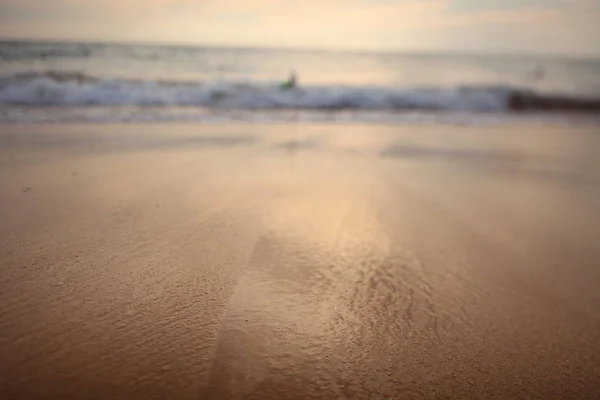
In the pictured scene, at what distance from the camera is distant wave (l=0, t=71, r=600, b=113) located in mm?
12086

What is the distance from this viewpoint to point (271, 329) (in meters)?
1.97

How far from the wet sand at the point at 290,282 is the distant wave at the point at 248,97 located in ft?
25.5

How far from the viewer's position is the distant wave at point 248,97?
476 inches

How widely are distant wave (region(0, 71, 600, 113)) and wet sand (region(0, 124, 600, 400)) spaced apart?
7.77 meters

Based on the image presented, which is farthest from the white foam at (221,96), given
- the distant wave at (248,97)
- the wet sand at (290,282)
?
the wet sand at (290,282)

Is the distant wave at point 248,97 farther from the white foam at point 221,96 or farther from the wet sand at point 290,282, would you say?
the wet sand at point 290,282

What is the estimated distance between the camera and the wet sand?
1.69 m

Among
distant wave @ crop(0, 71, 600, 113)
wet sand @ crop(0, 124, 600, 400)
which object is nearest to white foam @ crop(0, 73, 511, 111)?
distant wave @ crop(0, 71, 600, 113)

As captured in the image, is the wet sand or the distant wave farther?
the distant wave

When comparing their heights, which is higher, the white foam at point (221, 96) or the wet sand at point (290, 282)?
the white foam at point (221, 96)

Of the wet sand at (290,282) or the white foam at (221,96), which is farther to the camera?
the white foam at (221,96)

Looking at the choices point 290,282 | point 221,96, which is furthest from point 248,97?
point 290,282

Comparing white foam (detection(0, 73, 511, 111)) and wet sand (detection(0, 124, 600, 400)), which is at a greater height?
white foam (detection(0, 73, 511, 111))

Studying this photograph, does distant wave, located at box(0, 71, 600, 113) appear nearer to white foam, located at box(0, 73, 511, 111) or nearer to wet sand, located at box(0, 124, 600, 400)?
white foam, located at box(0, 73, 511, 111)
